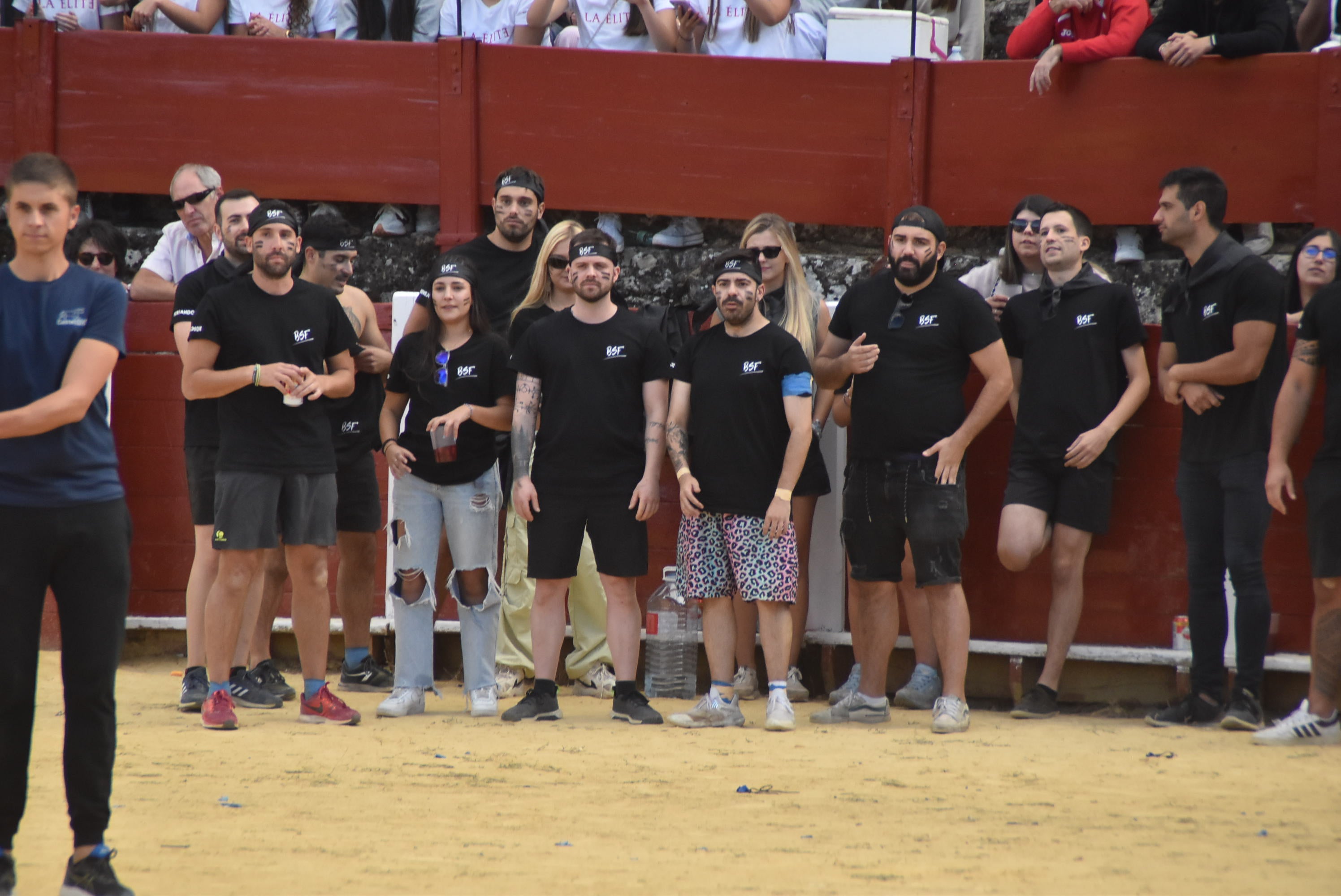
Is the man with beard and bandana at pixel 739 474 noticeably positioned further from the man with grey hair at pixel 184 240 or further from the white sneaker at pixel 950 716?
the man with grey hair at pixel 184 240

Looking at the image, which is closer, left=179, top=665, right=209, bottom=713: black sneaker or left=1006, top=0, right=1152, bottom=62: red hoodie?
left=179, top=665, right=209, bottom=713: black sneaker

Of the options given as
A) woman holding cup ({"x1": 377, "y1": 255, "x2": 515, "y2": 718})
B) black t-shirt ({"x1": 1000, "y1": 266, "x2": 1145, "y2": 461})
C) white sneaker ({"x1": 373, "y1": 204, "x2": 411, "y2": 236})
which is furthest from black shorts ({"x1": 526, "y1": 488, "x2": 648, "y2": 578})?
white sneaker ({"x1": 373, "y1": 204, "x2": 411, "y2": 236})

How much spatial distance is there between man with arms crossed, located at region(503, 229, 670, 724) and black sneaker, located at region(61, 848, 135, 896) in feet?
8.52

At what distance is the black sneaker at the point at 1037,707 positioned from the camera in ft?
20.8

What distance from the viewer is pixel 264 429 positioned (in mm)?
5773

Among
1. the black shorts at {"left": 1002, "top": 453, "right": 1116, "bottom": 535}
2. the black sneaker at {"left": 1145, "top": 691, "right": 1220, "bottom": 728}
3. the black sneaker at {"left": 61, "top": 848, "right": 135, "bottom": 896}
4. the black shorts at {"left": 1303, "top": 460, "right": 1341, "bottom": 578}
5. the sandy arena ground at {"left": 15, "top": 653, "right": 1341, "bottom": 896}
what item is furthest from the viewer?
the black shorts at {"left": 1002, "top": 453, "right": 1116, "bottom": 535}

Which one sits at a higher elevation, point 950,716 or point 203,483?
point 203,483

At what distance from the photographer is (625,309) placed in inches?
247

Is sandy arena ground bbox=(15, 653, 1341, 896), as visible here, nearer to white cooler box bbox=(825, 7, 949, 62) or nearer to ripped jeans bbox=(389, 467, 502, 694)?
ripped jeans bbox=(389, 467, 502, 694)

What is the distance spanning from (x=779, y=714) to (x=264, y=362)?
→ 2.54m

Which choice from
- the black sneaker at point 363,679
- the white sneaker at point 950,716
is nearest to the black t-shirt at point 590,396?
the black sneaker at point 363,679

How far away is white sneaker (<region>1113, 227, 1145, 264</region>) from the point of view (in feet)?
26.6

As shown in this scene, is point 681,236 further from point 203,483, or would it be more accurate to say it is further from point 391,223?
point 203,483

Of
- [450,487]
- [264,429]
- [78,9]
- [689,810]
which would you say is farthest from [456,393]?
[78,9]
